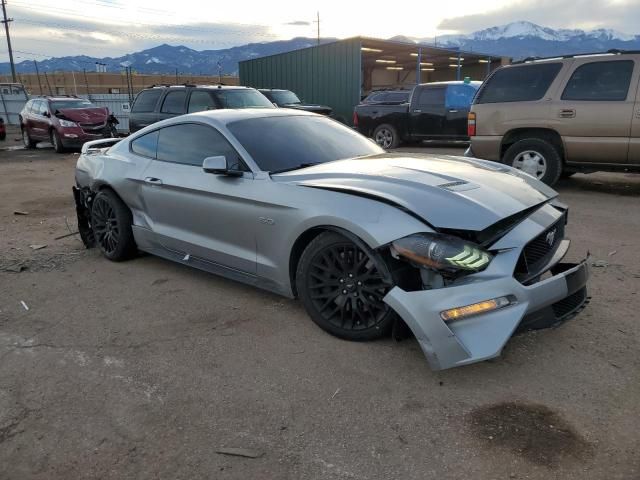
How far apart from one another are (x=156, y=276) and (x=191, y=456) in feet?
8.89

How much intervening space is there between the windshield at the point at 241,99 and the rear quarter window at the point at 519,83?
4973 millimetres

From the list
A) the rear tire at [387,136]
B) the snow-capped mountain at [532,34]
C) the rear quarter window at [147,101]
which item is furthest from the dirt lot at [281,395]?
the snow-capped mountain at [532,34]

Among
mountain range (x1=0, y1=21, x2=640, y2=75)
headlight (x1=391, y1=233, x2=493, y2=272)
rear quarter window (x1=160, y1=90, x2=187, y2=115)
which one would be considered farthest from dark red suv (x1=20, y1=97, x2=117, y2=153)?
mountain range (x1=0, y1=21, x2=640, y2=75)

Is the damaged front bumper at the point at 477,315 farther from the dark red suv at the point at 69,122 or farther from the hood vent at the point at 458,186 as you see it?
the dark red suv at the point at 69,122

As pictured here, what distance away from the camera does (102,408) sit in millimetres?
2832

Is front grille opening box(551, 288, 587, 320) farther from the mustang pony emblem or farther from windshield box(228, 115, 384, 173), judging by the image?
windshield box(228, 115, 384, 173)

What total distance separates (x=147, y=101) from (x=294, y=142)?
30.7 feet

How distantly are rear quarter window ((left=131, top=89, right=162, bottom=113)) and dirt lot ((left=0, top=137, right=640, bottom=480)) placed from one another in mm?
8652

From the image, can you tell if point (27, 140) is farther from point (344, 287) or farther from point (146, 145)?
point (344, 287)

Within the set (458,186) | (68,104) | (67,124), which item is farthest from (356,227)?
(68,104)

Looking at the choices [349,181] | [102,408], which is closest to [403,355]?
[349,181]

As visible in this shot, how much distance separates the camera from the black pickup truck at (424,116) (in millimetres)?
13453

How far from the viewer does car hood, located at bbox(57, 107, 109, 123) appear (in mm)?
15742

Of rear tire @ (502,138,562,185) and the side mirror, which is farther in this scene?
rear tire @ (502,138,562,185)
